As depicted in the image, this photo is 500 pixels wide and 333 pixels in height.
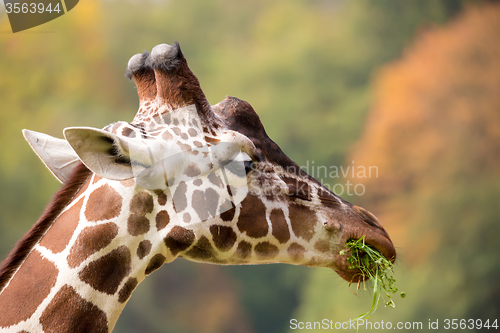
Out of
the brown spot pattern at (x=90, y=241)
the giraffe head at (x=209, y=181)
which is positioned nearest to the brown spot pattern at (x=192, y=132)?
the giraffe head at (x=209, y=181)

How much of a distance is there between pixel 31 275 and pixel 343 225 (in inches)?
53.2

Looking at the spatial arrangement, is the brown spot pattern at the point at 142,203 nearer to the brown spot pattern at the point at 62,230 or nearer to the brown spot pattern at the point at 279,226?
the brown spot pattern at the point at 62,230

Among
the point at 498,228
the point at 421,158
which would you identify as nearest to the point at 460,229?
the point at 498,228

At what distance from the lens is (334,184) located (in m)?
6.26

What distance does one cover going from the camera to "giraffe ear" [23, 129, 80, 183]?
6.79 feet

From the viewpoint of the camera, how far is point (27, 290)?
5.06 ft

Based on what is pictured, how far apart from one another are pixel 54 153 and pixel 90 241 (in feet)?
2.35

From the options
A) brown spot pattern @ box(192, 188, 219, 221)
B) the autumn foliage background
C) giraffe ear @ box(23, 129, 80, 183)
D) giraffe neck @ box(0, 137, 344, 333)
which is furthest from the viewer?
the autumn foliage background

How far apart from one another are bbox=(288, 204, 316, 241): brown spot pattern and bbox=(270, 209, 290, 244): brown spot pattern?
44 mm

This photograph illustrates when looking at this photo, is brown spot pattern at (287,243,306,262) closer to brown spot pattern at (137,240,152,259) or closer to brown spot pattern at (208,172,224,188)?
brown spot pattern at (208,172,224,188)

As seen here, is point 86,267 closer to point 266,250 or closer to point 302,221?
point 266,250

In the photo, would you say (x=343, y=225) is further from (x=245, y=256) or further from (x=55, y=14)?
(x=55, y=14)

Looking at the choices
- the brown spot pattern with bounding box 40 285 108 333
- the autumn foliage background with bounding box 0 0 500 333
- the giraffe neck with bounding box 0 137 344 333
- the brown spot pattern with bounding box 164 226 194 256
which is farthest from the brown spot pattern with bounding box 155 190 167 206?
the autumn foliage background with bounding box 0 0 500 333

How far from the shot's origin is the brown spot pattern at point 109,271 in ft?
5.09
